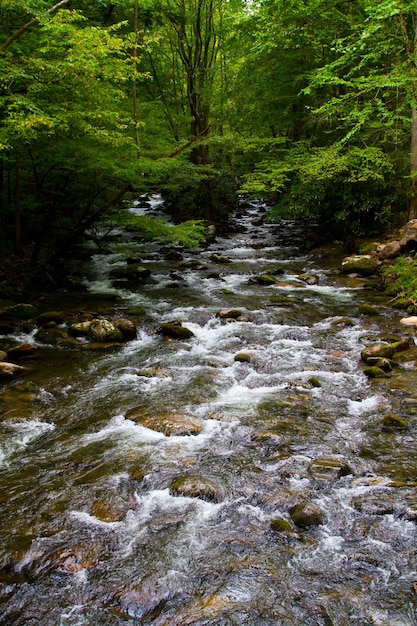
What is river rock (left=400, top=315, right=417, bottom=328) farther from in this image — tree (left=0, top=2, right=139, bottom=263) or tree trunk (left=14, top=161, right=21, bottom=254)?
tree trunk (left=14, top=161, right=21, bottom=254)

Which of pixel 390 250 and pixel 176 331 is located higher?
pixel 390 250

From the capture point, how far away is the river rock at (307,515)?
404 centimetres

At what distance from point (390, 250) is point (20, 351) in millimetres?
10625

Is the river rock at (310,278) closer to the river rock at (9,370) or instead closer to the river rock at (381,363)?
the river rock at (381,363)

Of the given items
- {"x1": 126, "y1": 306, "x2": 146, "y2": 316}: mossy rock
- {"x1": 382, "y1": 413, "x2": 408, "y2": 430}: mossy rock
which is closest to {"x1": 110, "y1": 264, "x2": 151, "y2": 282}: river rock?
{"x1": 126, "y1": 306, "x2": 146, "y2": 316}: mossy rock

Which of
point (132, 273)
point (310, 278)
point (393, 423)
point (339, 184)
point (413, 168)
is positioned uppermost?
point (413, 168)

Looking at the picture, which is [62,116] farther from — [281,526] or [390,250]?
Answer: [390,250]

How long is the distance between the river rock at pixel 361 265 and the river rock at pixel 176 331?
6485 millimetres

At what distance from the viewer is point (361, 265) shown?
13.4 m

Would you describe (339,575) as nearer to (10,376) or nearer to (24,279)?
(10,376)

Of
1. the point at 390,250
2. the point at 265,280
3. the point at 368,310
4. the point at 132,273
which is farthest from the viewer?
the point at 132,273

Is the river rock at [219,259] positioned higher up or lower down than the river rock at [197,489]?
higher up

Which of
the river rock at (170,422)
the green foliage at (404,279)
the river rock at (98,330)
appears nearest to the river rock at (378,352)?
the green foliage at (404,279)

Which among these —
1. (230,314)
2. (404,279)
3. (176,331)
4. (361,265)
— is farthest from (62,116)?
(361,265)
